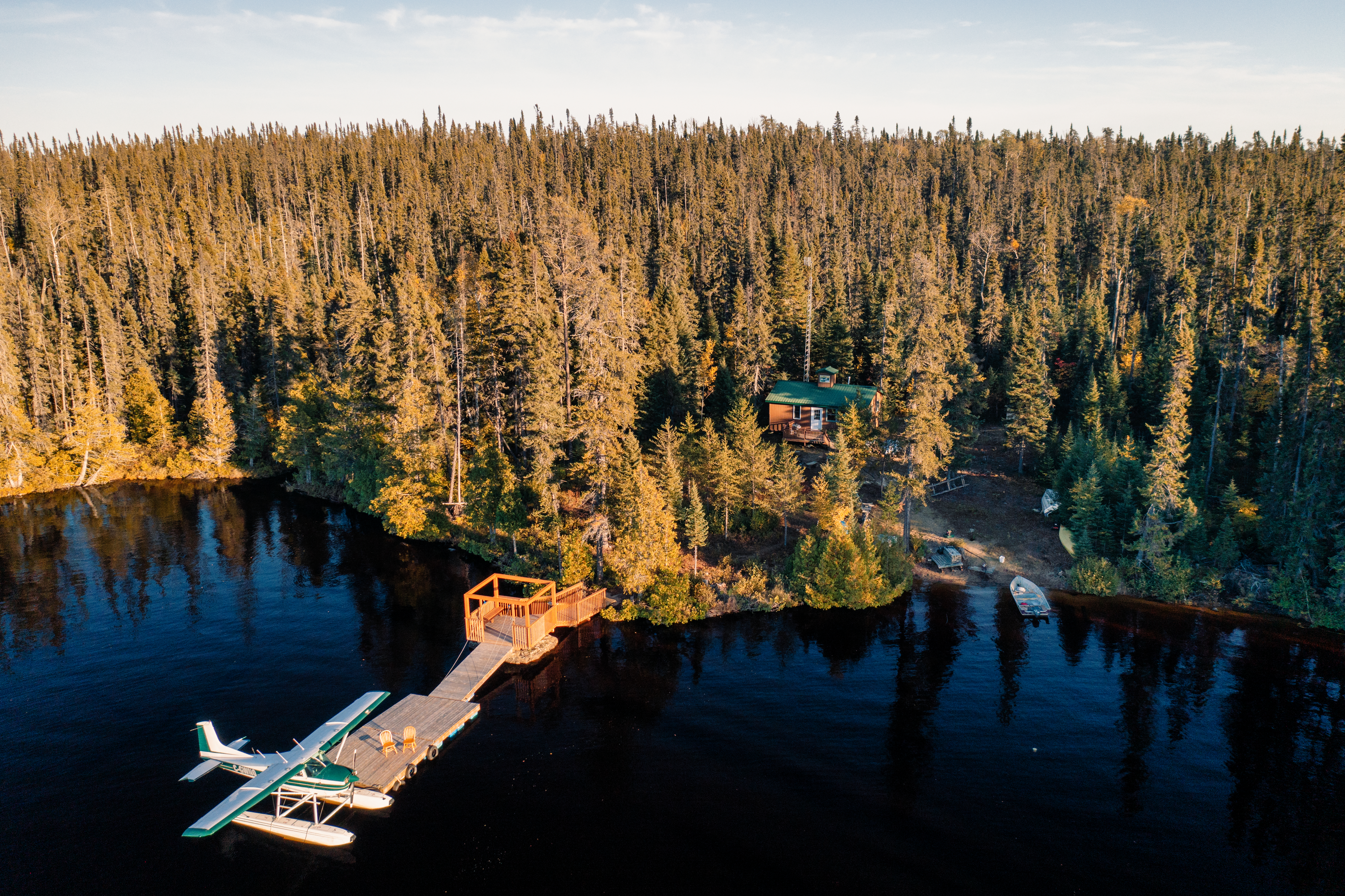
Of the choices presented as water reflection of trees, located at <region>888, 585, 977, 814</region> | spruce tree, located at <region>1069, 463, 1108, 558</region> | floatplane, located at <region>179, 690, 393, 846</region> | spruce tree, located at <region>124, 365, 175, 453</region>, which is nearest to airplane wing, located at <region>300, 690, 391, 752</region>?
floatplane, located at <region>179, 690, 393, 846</region>

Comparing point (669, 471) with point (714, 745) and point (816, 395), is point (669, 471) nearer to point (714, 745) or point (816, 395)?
point (714, 745)

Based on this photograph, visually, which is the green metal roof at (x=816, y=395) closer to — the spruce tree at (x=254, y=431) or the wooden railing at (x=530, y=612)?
the wooden railing at (x=530, y=612)

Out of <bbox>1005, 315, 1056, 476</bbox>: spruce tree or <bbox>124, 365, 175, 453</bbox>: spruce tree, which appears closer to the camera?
<bbox>1005, 315, 1056, 476</bbox>: spruce tree

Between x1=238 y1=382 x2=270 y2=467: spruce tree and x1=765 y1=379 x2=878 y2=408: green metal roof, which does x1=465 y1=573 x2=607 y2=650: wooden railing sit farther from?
x1=238 y1=382 x2=270 y2=467: spruce tree

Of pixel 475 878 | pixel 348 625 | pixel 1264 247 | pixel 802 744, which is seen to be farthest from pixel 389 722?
pixel 1264 247

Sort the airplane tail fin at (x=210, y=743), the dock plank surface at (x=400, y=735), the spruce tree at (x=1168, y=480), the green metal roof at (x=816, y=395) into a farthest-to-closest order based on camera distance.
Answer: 1. the green metal roof at (x=816, y=395)
2. the spruce tree at (x=1168, y=480)
3. the dock plank surface at (x=400, y=735)
4. the airplane tail fin at (x=210, y=743)

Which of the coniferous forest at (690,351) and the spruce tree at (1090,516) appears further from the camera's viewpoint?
the spruce tree at (1090,516)

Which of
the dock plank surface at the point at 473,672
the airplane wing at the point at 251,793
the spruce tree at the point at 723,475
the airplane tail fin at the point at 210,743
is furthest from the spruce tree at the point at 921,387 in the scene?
the airplane tail fin at the point at 210,743
